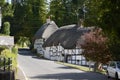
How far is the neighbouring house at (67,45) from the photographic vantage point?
222 feet

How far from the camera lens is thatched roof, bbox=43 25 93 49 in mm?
69500

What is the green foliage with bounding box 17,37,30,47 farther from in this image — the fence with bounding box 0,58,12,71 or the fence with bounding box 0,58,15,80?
the fence with bounding box 0,58,12,71

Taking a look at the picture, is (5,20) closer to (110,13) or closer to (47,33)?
(47,33)

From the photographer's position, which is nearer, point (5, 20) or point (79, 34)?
point (79, 34)

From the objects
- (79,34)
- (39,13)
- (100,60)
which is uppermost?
(39,13)

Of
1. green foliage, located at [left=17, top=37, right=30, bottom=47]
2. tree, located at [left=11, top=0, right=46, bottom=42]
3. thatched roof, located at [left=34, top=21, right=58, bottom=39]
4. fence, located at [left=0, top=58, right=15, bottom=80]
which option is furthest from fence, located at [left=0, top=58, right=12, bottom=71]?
green foliage, located at [left=17, top=37, right=30, bottom=47]

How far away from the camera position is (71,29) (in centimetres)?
7462

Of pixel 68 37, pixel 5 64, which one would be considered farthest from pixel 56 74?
pixel 68 37

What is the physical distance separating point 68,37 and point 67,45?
239 cm

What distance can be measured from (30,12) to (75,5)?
39.7 feet

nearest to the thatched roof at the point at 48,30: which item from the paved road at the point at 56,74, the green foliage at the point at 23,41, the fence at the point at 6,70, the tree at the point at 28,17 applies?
the tree at the point at 28,17

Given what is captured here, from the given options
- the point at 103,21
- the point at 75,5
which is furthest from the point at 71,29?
the point at 103,21

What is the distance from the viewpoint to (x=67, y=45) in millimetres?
70875

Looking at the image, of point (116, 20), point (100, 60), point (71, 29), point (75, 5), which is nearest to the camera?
point (116, 20)
